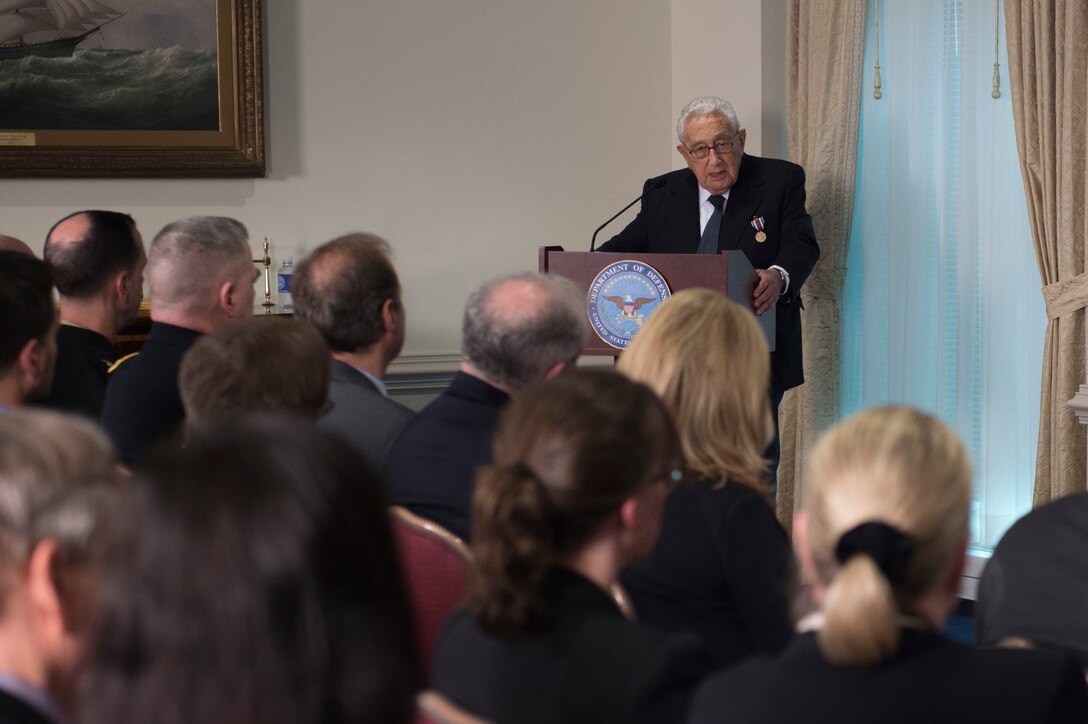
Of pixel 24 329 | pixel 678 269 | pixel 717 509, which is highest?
pixel 678 269

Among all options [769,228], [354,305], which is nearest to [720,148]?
[769,228]

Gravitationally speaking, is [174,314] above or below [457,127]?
below

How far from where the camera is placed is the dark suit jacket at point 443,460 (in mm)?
2312

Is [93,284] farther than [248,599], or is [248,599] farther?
[93,284]

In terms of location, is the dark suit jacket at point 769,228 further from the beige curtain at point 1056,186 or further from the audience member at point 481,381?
the audience member at point 481,381

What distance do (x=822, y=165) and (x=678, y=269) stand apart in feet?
5.18

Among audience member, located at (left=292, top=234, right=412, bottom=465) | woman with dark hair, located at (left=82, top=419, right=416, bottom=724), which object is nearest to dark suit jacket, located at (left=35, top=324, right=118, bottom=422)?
audience member, located at (left=292, top=234, right=412, bottom=465)

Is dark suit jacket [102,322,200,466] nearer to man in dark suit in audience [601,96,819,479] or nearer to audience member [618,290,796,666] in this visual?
audience member [618,290,796,666]

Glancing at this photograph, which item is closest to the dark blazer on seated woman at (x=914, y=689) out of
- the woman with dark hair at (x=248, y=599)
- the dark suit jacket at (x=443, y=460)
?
the woman with dark hair at (x=248, y=599)

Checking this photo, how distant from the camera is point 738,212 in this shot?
4883 mm

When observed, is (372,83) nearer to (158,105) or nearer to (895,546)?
(158,105)

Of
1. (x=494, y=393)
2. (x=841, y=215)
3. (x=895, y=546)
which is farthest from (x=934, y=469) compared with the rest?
(x=841, y=215)

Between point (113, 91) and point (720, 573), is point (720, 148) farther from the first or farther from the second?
point (720, 573)

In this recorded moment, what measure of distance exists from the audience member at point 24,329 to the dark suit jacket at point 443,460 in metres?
0.73
